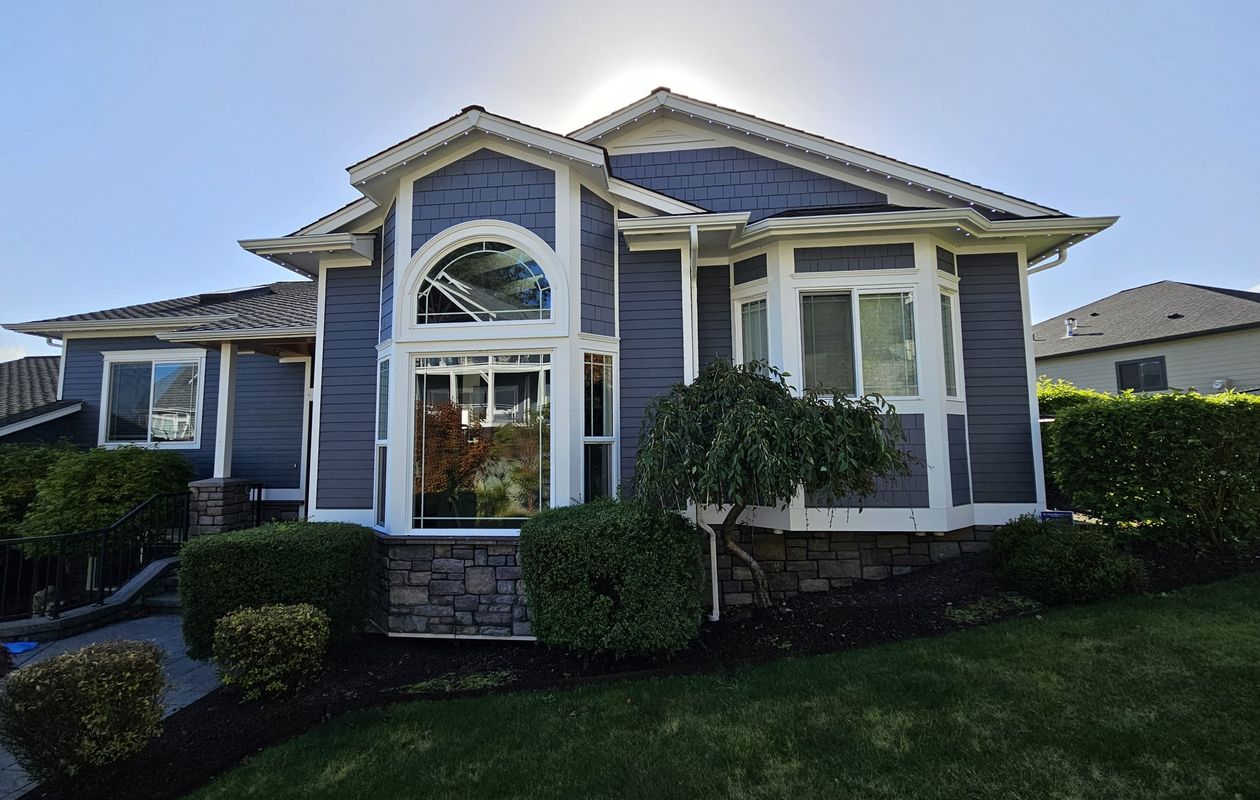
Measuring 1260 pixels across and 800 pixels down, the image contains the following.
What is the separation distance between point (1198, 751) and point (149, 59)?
13319 millimetres

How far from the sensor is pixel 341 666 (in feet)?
16.8

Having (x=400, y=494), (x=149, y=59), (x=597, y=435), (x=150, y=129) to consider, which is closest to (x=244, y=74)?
(x=149, y=59)

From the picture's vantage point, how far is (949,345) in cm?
667

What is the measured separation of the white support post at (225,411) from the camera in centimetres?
852

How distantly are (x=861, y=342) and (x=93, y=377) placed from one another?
13629 mm

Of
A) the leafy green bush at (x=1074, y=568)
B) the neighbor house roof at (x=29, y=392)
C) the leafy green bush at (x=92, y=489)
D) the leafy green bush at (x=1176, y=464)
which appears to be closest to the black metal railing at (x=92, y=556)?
the leafy green bush at (x=92, y=489)

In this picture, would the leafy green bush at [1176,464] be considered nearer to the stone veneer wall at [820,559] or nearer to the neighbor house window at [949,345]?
the neighbor house window at [949,345]

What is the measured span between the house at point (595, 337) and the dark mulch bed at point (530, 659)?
0.41m

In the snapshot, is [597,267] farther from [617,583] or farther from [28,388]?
[28,388]

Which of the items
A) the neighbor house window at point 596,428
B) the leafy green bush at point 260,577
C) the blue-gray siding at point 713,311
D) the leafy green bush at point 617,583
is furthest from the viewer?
the blue-gray siding at point 713,311

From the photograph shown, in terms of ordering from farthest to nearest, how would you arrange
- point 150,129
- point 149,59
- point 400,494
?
point 150,129, point 149,59, point 400,494

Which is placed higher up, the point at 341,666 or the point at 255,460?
the point at 255,460

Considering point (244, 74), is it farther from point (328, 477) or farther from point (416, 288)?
point (328, 477)

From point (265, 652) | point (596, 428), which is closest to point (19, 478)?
point (265, 652)
